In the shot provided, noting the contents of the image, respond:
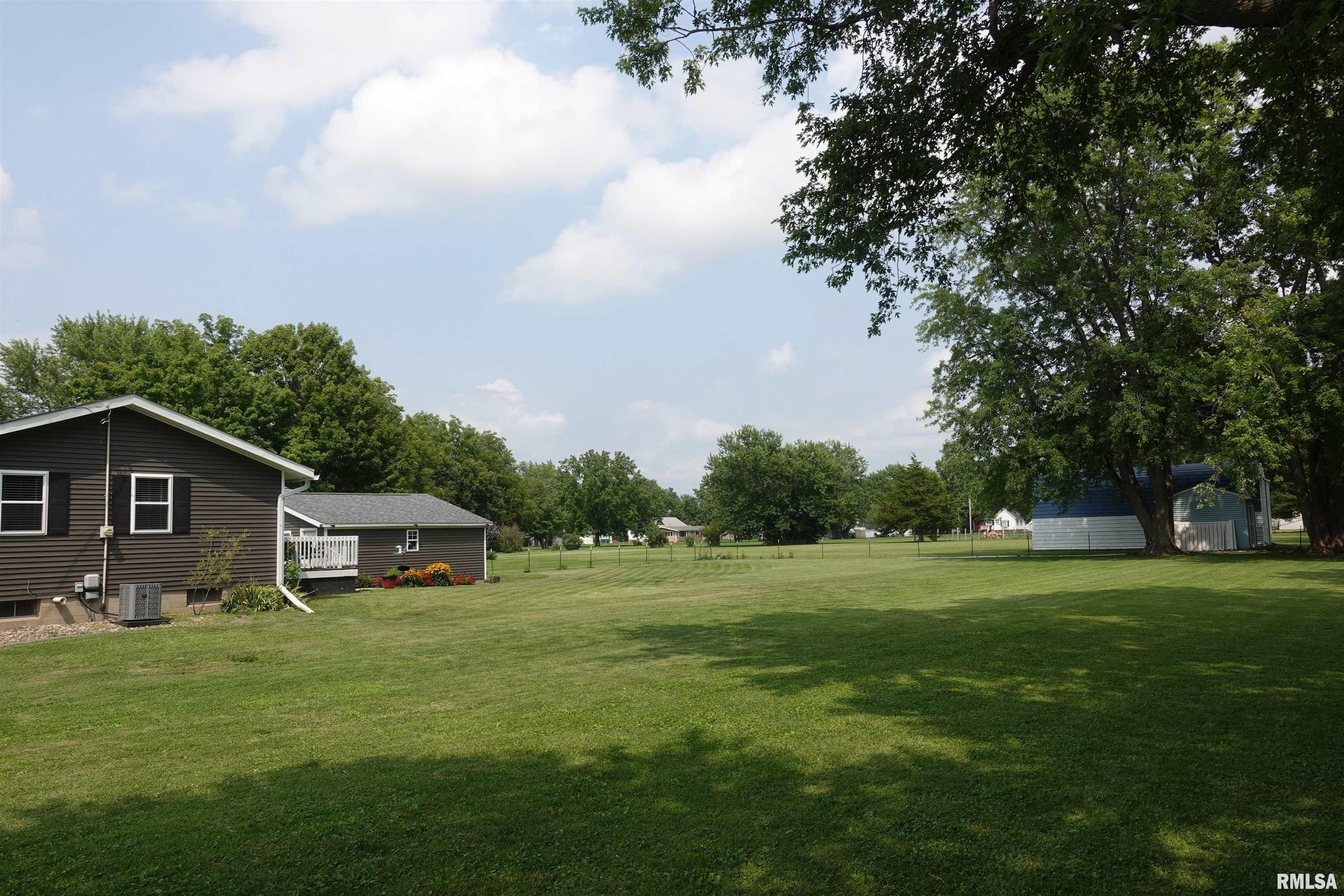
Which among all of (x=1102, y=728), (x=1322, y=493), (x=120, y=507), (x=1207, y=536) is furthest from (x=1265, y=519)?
(x=120, y=507)

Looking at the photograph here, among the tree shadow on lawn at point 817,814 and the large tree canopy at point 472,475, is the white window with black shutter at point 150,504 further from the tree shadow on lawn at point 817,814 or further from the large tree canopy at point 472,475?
the large tree canopy at point 472,475

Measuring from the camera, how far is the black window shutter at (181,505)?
19.5 meters

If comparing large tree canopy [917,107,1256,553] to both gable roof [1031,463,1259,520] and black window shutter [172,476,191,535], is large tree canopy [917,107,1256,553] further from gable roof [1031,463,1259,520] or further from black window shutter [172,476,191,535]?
black window shutter [172,476,191,535]

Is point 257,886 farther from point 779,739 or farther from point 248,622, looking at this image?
point 248,622

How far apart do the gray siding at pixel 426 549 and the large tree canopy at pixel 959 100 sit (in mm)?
23677

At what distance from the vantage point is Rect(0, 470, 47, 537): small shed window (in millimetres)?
17047

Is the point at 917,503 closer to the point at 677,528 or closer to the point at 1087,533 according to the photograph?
the point at 1087,533

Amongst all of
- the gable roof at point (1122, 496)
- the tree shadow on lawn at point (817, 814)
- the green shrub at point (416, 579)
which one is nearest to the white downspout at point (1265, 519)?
the gable roof at point (1122, 496)

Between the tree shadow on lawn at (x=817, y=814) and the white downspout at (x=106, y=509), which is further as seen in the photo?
the white downspout at (x=106, y=509)

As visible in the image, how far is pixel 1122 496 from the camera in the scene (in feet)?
153

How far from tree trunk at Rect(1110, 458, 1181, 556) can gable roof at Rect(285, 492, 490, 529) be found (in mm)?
28894

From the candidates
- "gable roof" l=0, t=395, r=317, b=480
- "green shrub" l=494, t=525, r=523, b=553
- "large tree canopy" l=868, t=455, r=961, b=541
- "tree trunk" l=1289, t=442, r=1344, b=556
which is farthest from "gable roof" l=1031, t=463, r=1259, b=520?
"green shrub" l=494, t=525, r=523, b=553

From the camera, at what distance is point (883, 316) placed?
12.3m

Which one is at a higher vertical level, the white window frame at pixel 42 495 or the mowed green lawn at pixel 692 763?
the white window frame at pixel 42 495
